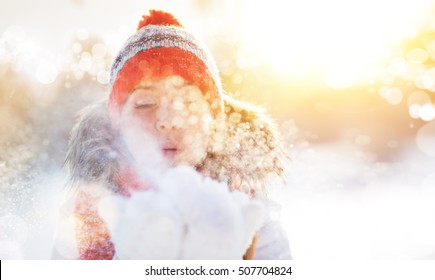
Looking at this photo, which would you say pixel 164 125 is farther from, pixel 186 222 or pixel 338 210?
pixel 338 210

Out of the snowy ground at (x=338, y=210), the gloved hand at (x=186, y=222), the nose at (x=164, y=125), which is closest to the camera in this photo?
the gloved hand at (x=186, y=222)

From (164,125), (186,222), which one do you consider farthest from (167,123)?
(186,222)

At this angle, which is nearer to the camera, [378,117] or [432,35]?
[432,35]

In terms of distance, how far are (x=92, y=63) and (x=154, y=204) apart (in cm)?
205

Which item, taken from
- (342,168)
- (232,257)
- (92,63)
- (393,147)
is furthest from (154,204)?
(393,147)

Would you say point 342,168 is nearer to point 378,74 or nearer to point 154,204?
point 378,74

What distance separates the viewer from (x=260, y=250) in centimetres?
90

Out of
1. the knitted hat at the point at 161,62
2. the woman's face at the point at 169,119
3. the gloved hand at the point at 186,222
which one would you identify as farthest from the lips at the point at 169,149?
the gloved hand at the point at 186,222

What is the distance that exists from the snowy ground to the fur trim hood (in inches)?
6.1

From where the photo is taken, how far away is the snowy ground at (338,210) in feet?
4.31

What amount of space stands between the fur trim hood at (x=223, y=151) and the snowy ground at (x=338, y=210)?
0.15 metres

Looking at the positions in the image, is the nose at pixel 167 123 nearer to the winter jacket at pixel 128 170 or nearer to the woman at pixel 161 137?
the woman at pixel 161 137

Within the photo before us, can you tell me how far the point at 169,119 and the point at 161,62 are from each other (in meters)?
0.16

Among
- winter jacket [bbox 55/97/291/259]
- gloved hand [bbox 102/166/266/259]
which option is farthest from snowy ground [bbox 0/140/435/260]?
gloved hand [bbox 102/166/266/259]
